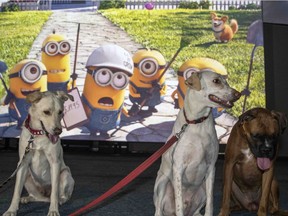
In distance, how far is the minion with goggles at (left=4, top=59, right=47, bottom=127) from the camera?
24.3 feet

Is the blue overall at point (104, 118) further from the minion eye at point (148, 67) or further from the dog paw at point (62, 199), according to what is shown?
the dog paw at point (62, 199)

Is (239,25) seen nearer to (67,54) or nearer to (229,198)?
(67,54)

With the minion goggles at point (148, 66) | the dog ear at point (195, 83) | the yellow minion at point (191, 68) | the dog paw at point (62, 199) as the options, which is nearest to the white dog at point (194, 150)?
the dog ear at point (195, 83)

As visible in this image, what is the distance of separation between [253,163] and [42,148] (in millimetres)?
1434

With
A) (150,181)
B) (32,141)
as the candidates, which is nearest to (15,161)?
(150,181)

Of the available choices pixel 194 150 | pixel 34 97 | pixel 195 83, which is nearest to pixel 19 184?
pixel 34 97

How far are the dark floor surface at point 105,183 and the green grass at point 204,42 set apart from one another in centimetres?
96

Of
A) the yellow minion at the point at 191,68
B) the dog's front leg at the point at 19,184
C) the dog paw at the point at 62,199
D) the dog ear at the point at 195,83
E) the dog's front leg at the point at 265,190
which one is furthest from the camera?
the yellow minion at the point at 191,68

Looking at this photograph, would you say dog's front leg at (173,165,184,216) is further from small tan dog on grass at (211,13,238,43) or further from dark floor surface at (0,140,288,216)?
small tan dog on grass at (211,13,238,43)

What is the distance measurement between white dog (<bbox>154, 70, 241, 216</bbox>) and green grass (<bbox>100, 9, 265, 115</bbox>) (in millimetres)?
3275

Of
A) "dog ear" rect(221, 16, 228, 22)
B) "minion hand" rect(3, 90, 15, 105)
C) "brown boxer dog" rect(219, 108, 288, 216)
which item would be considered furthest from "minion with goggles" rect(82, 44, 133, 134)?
"brown boxer dog" rect(219, 108, 288, 216)

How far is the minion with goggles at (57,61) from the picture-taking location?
7.39 metres

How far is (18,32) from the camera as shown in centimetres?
755

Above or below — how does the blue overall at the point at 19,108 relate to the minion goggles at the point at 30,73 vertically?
below
